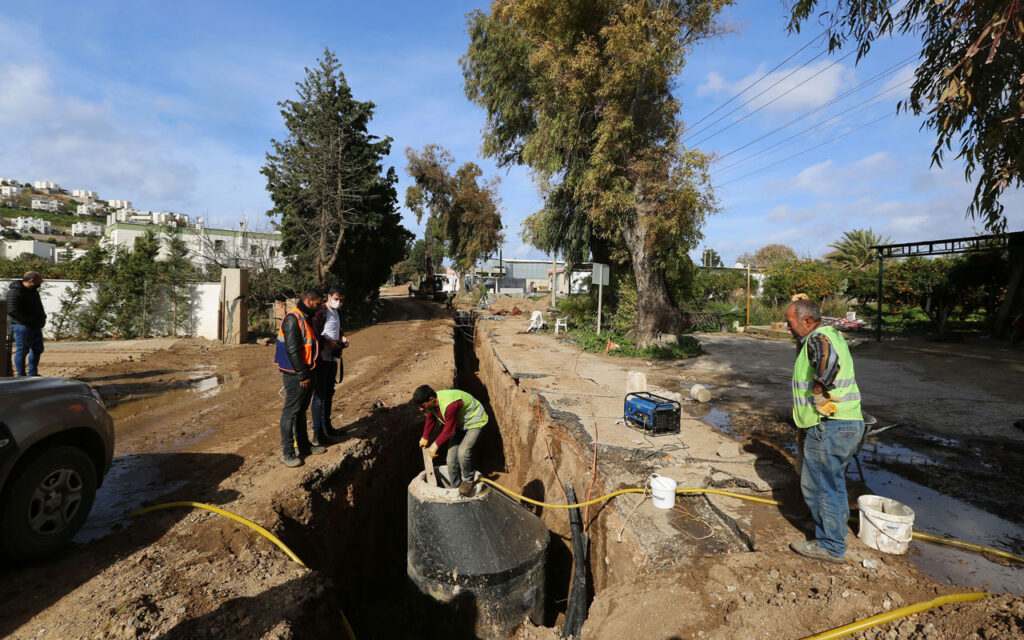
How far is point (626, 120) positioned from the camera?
41.1 ft

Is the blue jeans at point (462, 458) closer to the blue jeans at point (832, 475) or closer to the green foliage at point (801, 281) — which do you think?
the blue jeans at point (832, 475)

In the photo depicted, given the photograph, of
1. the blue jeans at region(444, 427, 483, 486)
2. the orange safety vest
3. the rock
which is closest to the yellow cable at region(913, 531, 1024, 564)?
the rock

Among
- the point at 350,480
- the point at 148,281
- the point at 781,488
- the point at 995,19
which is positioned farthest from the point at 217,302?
the point at 995,19

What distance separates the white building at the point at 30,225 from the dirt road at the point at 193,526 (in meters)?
109

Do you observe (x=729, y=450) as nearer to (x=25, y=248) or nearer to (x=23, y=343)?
(x=23, y=343)

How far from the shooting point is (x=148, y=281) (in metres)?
13.7

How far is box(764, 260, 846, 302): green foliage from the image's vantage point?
890 inches

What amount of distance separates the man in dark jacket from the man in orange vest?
4624mm

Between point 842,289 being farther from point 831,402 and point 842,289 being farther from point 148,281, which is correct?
point 148,281

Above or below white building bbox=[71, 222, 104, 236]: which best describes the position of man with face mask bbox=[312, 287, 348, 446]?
below

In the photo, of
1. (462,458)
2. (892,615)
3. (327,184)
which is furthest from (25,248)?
(892,615)

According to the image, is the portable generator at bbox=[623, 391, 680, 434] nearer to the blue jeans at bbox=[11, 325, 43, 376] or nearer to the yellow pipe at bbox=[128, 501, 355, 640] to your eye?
the yellow pipe at bbox=[128, 501, 355, 640]

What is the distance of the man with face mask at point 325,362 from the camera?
17.3 ft

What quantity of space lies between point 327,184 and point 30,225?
110 metres
